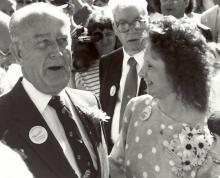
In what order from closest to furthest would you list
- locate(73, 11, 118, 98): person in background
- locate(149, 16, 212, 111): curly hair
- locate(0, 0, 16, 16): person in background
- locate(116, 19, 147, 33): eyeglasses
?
locate(149, 16, 212, 111): curly hair < locate(116, 19, 147, 33): eyeglasses < locate(73, 11, 118, 98): person in background < locate(0, 0, 16, 16): person in background

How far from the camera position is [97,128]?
2625mm

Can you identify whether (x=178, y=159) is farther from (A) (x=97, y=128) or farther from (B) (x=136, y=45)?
(B) (x=136, y=45)

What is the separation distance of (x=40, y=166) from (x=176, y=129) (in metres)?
0.86

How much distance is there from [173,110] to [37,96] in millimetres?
840

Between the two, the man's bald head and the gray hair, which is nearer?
the gray hair

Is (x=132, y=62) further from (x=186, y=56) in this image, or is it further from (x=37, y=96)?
(x=37, y=96)

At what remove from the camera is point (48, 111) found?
8.02 ft

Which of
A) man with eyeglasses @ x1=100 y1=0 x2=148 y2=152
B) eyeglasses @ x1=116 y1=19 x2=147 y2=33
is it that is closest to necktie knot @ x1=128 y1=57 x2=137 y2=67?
man with eyeglasses @ x1=100 y1=0 x2=148 y2=152

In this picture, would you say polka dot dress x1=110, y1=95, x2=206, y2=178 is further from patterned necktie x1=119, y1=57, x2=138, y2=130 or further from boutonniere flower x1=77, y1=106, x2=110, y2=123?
patterned necktie x1=119, y1=57, x2=138, y2=130

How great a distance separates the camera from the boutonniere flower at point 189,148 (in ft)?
7.97

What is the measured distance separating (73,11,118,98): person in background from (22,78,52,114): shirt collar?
2.34m

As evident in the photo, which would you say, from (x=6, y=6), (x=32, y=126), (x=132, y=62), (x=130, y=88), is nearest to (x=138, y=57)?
(x=132, y=62)

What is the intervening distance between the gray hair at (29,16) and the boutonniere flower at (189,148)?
0.99 meters

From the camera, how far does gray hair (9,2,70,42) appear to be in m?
2.47
